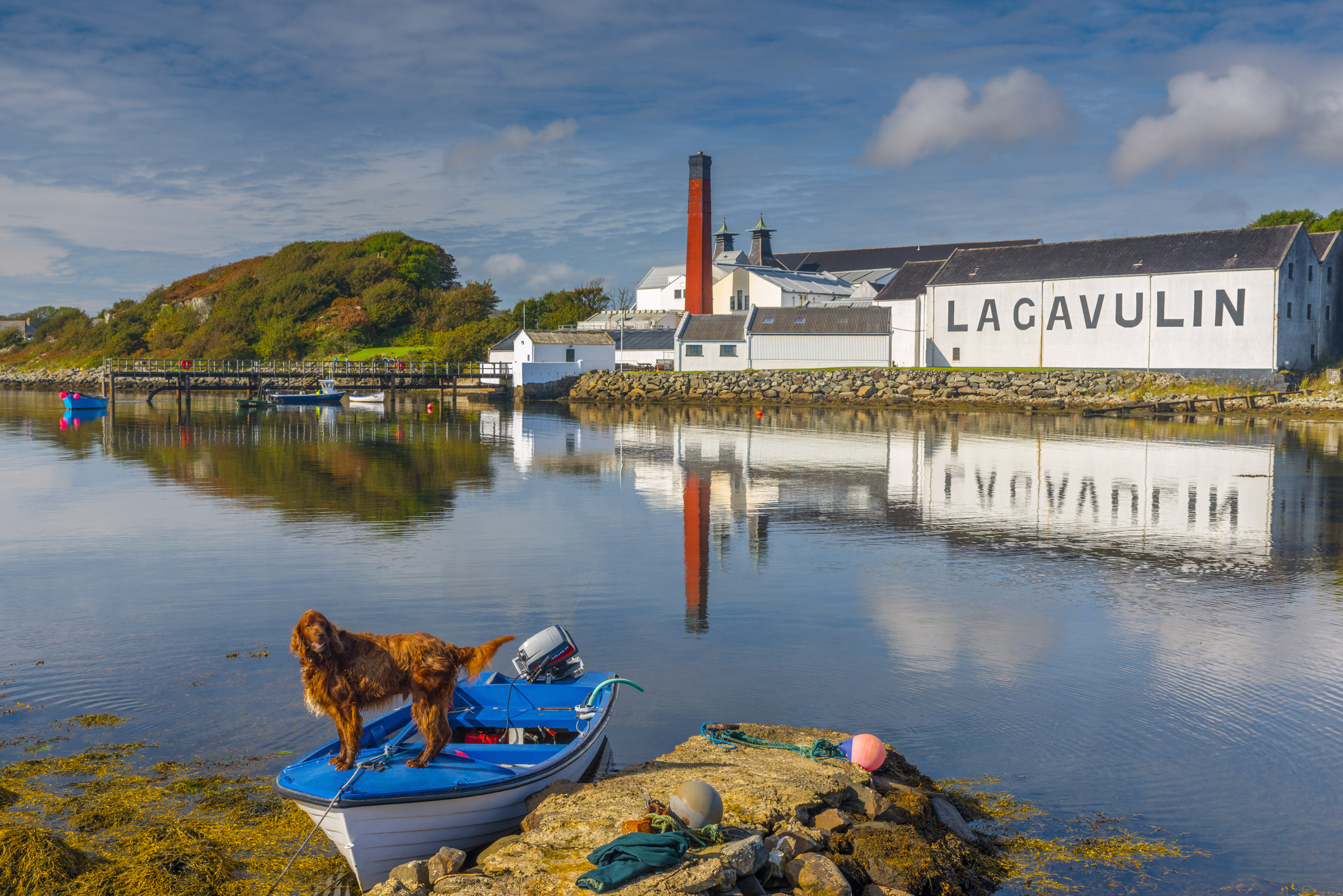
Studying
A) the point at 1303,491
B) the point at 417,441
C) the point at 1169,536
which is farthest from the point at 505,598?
the point at 417,441

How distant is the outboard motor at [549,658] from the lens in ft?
30.1

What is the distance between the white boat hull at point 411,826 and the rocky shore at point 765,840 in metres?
0.16

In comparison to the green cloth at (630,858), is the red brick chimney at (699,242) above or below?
above

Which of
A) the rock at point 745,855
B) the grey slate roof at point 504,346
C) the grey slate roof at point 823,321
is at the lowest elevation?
the rock at point 745,855

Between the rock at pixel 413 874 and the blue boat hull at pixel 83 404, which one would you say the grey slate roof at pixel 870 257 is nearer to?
the blue boat hull at pixel 83 404

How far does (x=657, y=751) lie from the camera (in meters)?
8.88

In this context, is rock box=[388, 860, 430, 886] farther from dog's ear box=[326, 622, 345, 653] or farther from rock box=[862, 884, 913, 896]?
rock box=[862, 884, 913, 896]

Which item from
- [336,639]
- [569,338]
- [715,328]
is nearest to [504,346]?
[569,338]

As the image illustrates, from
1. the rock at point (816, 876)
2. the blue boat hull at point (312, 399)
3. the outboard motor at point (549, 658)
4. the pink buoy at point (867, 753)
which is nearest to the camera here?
the rock at point (816, 876)

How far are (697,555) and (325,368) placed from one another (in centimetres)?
7326

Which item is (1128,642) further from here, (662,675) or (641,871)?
(641,871)

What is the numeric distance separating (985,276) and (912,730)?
58629mm

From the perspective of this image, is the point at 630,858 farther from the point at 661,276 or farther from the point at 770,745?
the point at 661,276

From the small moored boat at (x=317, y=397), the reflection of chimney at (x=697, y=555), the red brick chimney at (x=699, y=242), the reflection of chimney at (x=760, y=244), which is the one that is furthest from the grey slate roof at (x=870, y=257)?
the reflection of chimney at (x=697, y=555)
